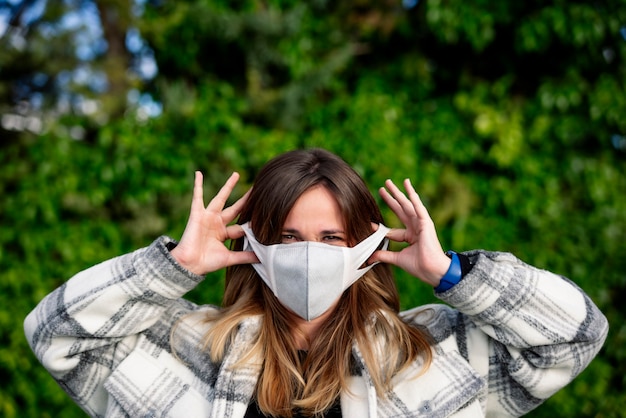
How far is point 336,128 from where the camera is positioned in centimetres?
396

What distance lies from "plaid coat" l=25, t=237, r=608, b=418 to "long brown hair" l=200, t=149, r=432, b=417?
0.05 m

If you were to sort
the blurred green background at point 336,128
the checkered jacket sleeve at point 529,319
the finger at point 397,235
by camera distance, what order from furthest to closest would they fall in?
1. the blurred green background at point 336,128
2. the finger at point 397,235
3. the checkered jacket sleeve at point 529,319

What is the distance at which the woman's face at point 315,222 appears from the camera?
6.25ft

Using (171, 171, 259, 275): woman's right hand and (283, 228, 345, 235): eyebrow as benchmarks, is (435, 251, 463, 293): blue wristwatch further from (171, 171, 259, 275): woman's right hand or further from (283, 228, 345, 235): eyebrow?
(171, 171, 259, 275): woman's right hand

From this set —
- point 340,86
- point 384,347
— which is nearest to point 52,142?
point 340,86

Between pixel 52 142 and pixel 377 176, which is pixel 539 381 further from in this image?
pixel 52 142

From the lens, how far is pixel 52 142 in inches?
143

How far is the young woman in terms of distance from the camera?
1.80m

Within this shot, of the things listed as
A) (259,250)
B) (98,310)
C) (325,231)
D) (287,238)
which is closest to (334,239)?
(325,231)

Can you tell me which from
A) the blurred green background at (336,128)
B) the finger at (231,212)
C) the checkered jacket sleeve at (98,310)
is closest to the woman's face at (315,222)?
the finger at (231,212)

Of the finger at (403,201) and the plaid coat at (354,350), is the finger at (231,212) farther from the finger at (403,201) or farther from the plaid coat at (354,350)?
the finger at (403,201)

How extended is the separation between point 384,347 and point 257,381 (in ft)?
1.48

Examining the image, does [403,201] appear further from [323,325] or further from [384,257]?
[323,325]

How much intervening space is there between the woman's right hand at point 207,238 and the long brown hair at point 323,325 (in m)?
0.10
